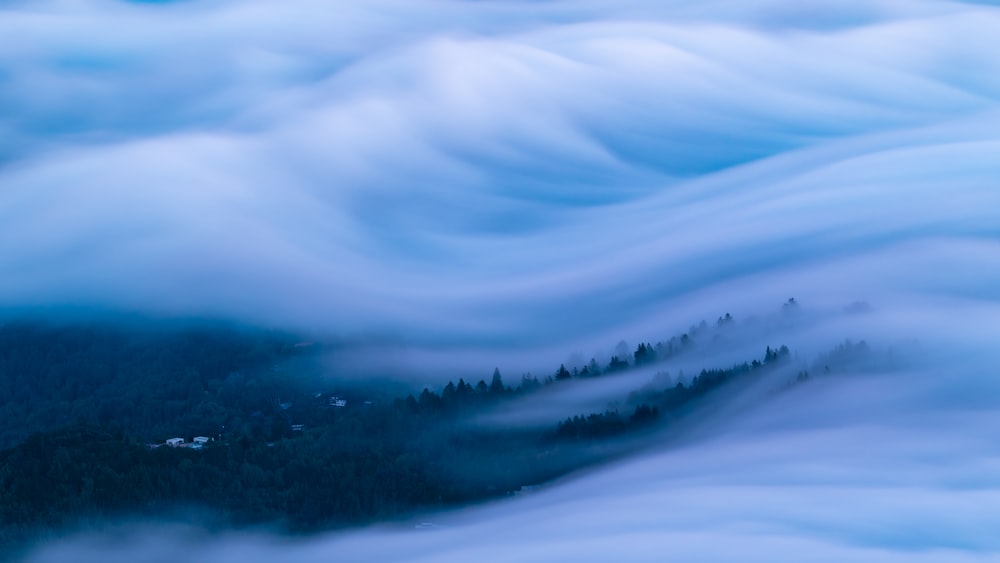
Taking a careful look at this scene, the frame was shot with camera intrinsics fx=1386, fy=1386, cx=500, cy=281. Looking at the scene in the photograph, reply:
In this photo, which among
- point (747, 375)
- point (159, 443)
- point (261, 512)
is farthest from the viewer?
point (159, 443)

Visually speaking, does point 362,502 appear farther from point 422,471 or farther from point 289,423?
point 289,423

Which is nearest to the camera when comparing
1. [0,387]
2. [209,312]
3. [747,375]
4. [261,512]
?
[261,512]

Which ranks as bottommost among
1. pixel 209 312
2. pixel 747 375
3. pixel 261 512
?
pixel 261 512

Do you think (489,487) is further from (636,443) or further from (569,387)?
(569,387)

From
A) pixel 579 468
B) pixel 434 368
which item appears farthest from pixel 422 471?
pixel 434 368

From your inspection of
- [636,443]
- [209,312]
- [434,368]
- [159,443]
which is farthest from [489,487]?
[209,312]

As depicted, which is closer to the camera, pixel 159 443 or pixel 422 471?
pixel 422 471

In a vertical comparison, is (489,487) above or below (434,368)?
below

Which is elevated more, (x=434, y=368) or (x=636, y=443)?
(x=434, y=368)

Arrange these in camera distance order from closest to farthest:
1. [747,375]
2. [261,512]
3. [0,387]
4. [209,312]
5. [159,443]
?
[261,512] < [747,375] < [159,443] < [0,387] < [209,312]
